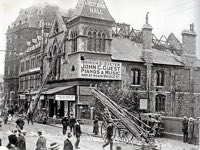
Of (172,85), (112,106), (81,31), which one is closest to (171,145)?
(112,106)

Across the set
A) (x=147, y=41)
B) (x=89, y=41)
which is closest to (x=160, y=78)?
(x=147, y=41)

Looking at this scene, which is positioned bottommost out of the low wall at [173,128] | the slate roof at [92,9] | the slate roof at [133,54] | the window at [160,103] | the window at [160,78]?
the low wall at [173,128]

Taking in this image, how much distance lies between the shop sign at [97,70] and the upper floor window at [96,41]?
1.84m

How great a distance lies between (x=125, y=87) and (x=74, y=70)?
4974 millimetres

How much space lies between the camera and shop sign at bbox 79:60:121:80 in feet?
91.4

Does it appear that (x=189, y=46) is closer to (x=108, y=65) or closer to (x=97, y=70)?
(x=108, y=65)

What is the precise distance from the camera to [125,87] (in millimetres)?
30500

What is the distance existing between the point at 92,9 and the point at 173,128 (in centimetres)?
1464

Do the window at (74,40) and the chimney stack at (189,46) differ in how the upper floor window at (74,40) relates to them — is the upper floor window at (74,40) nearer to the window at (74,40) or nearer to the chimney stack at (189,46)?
the window at (74,40)

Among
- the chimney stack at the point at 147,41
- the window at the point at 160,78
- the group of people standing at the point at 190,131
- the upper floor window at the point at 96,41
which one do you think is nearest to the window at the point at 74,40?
the upper floor window at the point at 96,41

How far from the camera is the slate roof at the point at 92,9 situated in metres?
28.8

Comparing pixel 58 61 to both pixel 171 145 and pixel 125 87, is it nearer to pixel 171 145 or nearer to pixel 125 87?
pixel 125 87

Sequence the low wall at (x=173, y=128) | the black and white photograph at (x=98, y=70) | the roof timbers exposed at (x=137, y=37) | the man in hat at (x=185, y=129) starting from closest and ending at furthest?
the man in hat at (x=185, y=129)
the low wall at (x=173, y=128)
the black and white photograph at (x=98, y=70)
the roof timbers exposed at (x=137, y=37)

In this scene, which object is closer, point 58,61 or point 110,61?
point 110,61
